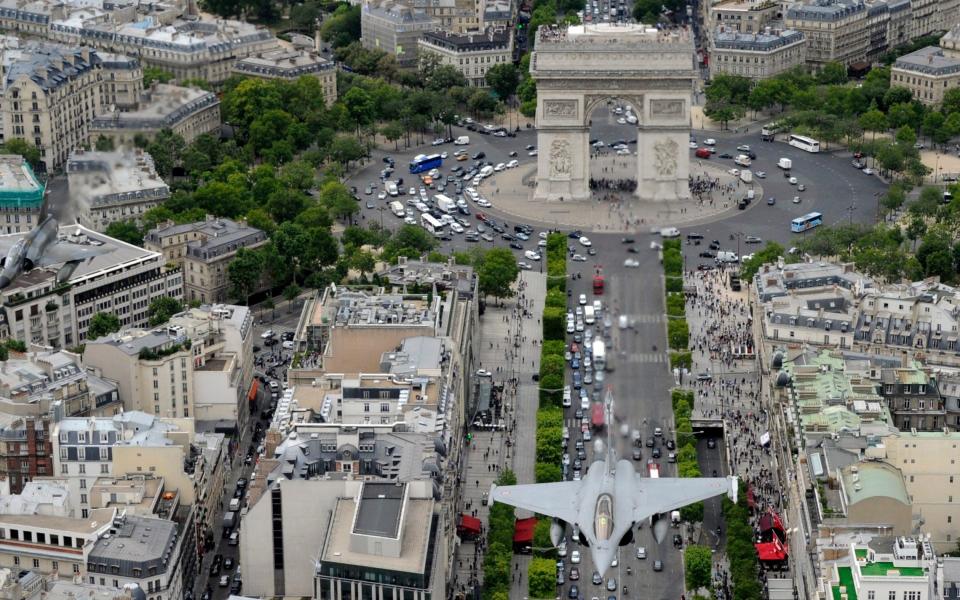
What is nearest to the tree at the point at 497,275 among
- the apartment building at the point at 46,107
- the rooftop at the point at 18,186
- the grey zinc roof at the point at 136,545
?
the rooftop at the point at 18,186

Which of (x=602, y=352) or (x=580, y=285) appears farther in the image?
(x=580, y=285)

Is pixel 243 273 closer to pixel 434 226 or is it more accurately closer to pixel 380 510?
pixel 434 226

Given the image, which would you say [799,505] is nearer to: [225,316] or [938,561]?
[938,561]

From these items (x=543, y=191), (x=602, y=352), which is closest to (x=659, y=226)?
(x=543, y=191)

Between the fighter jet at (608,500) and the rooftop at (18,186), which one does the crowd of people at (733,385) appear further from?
the rooftop at (18,186)

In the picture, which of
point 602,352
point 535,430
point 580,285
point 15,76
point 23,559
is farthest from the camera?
point 15,76

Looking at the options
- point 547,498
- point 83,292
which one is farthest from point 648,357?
point 547,498

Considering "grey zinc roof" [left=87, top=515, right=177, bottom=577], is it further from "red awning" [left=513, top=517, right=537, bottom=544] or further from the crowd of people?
the crowd of people

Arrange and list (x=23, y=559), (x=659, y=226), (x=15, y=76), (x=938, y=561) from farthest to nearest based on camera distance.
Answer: (x=15, y=76), (x=659, y=226), (x=23, y=559), (x=938, y=561)
